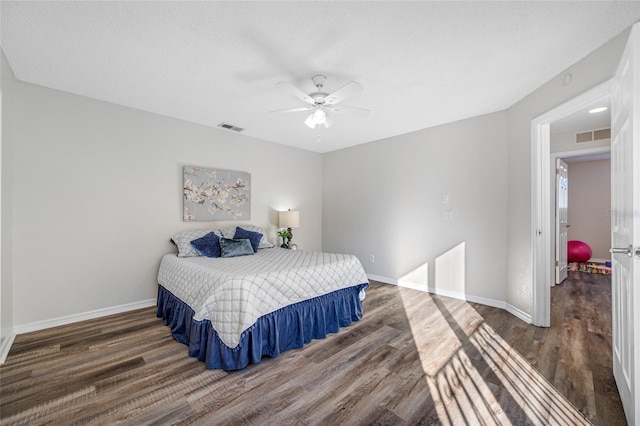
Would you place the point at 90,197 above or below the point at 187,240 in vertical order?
above

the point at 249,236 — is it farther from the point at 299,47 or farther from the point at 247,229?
→ the point at 299,47

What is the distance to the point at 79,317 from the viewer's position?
3082 mm

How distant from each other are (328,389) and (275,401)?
38 cm

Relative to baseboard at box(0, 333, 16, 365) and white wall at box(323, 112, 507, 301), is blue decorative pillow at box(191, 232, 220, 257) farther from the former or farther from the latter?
white wall at box(323, 112, 507, 301)

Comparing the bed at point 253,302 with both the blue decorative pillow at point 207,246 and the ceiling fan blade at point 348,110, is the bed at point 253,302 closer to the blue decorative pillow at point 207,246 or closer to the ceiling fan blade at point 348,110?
the blue decorative pillow at point 207,246

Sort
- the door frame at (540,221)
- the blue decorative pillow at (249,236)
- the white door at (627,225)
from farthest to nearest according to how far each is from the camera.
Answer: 1. the blue decorative pillow at (249,236)
2. the door frame at (540,221)
3. the white door at (627,225)

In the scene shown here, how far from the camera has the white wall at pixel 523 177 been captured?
263cm

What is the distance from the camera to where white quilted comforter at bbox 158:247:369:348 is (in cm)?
216

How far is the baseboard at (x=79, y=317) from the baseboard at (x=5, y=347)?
0.53 ft

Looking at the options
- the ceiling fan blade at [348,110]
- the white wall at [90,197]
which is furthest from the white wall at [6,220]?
the ceiling fan blade at [348,110]

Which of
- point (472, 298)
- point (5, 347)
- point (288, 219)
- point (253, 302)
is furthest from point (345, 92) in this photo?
point (5, 347)

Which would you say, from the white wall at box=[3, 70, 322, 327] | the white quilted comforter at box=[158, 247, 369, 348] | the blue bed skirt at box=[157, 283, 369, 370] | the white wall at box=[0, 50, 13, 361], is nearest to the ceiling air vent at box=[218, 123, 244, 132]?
the white wall at box=[3, 70, 322, 327]

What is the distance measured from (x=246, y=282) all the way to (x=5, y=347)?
2.22 meters

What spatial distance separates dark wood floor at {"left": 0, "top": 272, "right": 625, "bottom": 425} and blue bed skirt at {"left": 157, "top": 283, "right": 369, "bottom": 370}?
0.29ft
